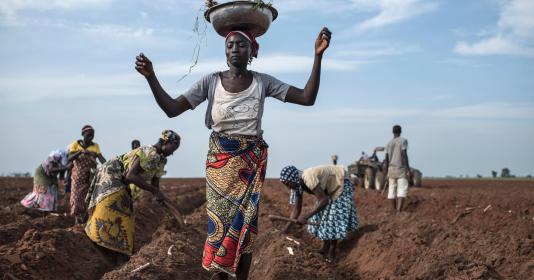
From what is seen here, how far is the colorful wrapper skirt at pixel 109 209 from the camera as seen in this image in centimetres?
518

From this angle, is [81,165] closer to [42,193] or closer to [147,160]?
[42,193]

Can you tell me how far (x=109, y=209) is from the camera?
205 inches

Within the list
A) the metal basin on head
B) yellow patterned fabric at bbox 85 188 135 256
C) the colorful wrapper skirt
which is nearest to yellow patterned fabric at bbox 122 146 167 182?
the colorful wrapper skirt

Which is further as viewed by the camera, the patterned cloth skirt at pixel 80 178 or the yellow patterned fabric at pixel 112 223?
the patterned cloth skirt at pixel 80 178

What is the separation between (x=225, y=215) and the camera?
3.67 metres

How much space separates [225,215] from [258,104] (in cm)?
67

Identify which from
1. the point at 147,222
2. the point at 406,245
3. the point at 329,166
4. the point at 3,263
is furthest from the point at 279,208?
the point at 3,263

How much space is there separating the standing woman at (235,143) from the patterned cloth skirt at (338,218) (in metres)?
4.07

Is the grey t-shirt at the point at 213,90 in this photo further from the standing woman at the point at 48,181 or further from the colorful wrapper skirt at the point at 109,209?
the standing woman at the point at 48,181

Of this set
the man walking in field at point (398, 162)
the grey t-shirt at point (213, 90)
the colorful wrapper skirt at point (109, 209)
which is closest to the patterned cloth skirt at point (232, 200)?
the grey t-shirt at point (213, 90)

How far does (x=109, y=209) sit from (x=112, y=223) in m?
0.12

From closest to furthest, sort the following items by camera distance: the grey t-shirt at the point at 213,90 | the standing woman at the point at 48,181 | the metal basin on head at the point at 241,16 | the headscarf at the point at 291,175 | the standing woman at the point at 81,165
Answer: the metal basin on head at the point at 241,16
the grey t-shirt at the point at 213,90
the headscarf at the point at 291,175
the standing woman at the point at 81,165
the standing woman at the point at 48,181

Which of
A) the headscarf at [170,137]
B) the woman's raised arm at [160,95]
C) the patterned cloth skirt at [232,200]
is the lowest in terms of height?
the patterned cloth skirt at [232,200]

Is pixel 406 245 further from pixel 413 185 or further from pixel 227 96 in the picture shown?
pixel 413 185
